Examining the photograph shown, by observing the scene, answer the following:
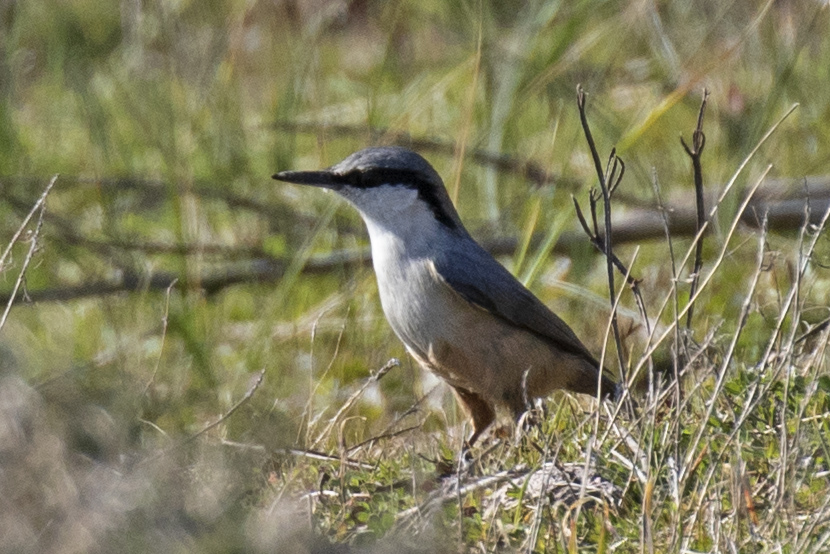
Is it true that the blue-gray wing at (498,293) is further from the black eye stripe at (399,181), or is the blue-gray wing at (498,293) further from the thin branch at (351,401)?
the thin branch at (351,401)

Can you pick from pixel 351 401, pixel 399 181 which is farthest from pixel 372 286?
pixel 351 401

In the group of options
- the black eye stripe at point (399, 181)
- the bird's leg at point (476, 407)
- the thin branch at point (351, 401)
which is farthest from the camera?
the black eye stripe at point (399, 181)

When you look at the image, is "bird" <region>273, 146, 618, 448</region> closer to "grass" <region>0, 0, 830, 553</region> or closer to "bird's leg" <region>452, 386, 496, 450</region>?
"bird's leg" <region>452, 386, 496, 450</region>

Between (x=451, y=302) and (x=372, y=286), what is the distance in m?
1.71

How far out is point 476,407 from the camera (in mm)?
5043

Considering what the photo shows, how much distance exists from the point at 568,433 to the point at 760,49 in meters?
5.12

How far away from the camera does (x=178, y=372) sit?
469 centimetres

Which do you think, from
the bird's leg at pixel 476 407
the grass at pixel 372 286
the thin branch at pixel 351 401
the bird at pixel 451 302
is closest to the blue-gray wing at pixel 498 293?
the bird at pixel 451 302

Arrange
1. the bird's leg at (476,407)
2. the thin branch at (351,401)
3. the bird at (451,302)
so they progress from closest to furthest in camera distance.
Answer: the thin branch at (351,401) → the bird at (451,302) → the bird's leg at (476,407)

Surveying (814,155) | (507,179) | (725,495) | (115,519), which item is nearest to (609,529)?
(725,495)

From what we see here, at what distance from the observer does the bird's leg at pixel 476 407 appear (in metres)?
5.01

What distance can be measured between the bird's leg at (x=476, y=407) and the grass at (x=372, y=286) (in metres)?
0.27

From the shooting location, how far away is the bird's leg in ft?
16.4

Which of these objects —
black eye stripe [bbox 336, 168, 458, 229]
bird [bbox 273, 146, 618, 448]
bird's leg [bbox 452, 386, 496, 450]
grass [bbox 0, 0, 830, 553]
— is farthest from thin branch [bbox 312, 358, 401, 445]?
black eye stripe [bbox 336, 168, 458, 229]
